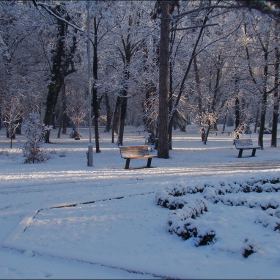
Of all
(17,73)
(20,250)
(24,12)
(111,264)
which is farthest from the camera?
(17,73)

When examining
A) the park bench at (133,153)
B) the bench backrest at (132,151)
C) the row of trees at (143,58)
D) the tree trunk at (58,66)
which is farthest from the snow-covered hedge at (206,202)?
the tree trunk at (58,66)

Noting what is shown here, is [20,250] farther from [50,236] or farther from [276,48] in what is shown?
[276,48]

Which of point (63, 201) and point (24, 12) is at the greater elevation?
point (24, 12)

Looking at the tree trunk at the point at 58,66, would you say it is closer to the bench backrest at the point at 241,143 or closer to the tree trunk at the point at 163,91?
the tree trunk at the point at 163,91

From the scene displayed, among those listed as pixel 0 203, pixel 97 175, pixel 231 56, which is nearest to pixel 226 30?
pixel 231 56

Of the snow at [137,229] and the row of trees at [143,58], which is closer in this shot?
the snow at [137,229]

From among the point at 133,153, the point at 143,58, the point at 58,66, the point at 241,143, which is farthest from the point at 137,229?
the point at 58,66

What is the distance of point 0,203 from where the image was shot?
7.05 m

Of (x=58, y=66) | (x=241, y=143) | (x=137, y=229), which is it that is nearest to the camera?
(x=137, y=229)

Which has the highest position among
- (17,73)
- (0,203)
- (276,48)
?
(276,48)

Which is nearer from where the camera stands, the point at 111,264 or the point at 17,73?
the point at 111,264

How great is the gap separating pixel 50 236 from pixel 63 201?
1.97m

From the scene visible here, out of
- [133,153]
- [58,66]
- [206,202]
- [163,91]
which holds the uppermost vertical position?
[58,66]

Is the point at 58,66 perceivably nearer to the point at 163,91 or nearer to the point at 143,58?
the point at 143,58
